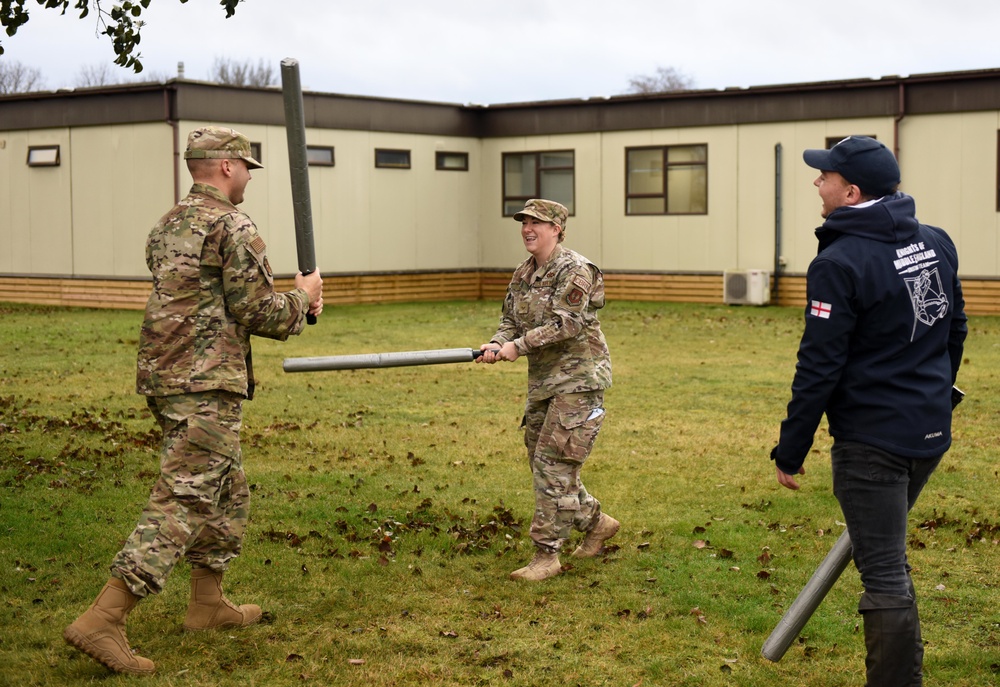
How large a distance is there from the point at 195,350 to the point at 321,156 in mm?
22020

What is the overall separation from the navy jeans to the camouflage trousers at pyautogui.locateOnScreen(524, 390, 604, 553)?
2.57m

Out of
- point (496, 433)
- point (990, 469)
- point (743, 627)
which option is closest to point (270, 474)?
point (496, 433)

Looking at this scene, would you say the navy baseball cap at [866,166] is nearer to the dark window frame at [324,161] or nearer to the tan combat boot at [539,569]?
the tan combat boot at [539,569]

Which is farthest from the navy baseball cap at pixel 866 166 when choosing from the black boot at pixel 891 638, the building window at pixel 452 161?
the building window at pixel 452 161

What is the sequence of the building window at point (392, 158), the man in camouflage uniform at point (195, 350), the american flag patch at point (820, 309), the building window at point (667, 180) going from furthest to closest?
1. the building window at point (392, 158)
2. the building window at point (667, 180)
3. the man in camouflage uniform at point (195, 350)
4. the american flag patch at point (820, 309)

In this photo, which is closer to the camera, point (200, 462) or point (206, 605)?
point (200, 462)

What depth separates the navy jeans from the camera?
14.8 ft

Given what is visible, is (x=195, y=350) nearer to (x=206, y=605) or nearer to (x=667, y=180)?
(x=206, y=605)

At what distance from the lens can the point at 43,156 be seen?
88.7 feet

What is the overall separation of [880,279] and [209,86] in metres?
22.5

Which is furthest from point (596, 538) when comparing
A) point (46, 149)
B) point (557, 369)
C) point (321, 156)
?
point (46, 149)

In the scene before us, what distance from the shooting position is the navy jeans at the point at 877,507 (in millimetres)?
4512

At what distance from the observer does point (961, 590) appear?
263 inches

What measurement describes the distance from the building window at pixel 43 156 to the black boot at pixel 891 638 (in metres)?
25.2
